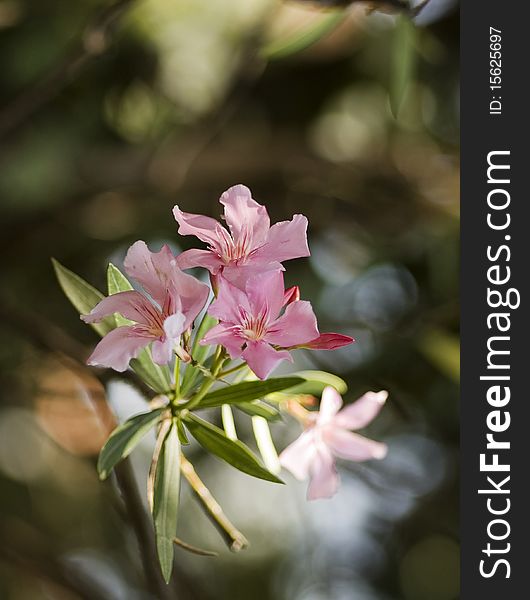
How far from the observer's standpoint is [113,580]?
1.48m

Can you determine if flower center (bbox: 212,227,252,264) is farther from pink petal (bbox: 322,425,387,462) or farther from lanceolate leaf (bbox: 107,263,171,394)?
pink petal (bbox: 322,425,387,462)

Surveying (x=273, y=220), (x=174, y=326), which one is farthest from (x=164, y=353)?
(x=273, y=220)

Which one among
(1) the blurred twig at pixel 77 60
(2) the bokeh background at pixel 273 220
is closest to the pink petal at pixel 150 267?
(1) the blurred twig at pixel 77 60

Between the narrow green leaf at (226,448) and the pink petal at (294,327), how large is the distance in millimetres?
81

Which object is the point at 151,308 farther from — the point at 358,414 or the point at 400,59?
the point at 400,59

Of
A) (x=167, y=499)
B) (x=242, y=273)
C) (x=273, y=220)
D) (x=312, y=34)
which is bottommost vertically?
(x=167, y=499)

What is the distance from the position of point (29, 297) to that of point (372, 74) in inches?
30.1

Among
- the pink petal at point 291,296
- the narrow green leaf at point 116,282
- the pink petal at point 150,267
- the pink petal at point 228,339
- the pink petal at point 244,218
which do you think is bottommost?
the pink petal at point 228,339

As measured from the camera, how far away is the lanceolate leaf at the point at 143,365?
582 millimetres

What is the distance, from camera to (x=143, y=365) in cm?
60

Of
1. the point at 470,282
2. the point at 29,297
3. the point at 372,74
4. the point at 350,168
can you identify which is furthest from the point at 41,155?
the point at 470,282

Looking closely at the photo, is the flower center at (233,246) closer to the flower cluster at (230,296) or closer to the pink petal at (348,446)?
the flower cluster at (230,296)

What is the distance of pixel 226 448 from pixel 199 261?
13 cm

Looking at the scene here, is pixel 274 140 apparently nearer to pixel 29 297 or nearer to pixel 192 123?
pixel 192 123
